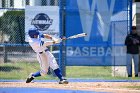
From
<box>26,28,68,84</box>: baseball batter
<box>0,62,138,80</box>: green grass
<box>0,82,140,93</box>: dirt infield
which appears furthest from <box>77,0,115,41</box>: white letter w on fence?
<box>0,82,140,93</box>: dirt infield

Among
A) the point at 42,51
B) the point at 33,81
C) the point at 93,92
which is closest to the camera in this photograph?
the point at 93,92

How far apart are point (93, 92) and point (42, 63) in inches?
111

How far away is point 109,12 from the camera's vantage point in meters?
Result: 17.5

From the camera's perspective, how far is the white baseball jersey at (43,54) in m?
14.3

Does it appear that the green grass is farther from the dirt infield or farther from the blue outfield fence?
the dirt infield

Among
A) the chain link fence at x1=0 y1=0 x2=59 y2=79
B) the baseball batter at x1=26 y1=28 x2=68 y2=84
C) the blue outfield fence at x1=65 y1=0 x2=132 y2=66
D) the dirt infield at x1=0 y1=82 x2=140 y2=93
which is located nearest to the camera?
the dirt infield at x1=0 y1=82 x2=140 y2=93

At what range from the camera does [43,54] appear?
14430 mm

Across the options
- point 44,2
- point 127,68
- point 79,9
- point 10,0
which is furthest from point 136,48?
point 10,0

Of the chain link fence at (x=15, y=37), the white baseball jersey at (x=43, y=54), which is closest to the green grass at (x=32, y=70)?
the chain link fence at (x=15, y=37)

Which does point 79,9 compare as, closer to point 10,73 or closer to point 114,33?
point 114,33

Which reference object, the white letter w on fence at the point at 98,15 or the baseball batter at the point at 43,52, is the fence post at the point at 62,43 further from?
the baseball batter at the point at 43,52

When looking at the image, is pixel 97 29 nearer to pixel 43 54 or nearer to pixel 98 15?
pixel 98 15

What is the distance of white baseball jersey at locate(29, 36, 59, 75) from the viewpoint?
14.3 metres

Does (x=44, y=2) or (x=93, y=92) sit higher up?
(x=44, y=2)
